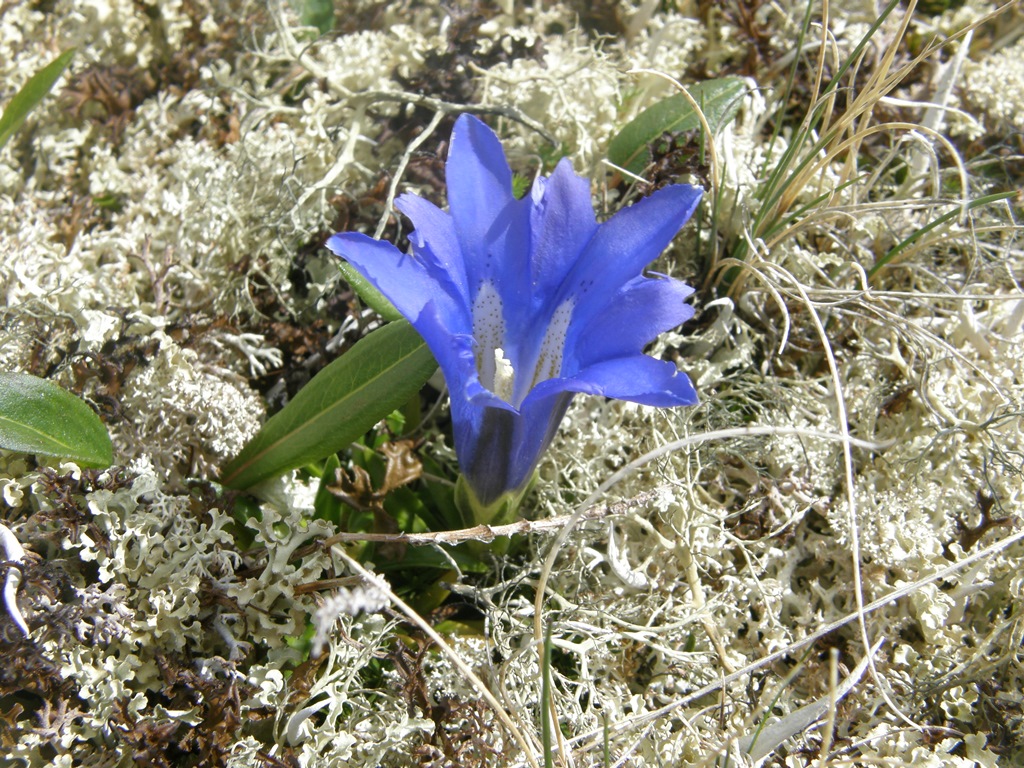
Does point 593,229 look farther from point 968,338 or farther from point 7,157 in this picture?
point 7,157

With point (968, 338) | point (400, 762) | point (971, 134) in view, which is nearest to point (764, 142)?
point (971, 134)

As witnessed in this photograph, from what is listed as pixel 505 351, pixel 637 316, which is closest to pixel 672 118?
pixel 505 351

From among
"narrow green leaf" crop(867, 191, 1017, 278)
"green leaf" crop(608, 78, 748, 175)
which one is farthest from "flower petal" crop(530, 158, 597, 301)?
"narrow green leaf" crop(867, 191, 1017, 278)

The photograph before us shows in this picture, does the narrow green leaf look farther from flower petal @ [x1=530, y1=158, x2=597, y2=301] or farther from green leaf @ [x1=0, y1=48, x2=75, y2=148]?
green leaf @ [x1=0, y1=48, x2=75, y2=148]

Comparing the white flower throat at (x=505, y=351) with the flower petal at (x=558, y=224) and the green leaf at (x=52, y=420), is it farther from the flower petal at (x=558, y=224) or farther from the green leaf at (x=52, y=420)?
the green leaf at (x=52, y=420)

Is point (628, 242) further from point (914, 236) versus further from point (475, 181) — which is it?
point (914, 236)

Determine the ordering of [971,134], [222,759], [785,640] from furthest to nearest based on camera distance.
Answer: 1. [971,134]
2. [785,640]
3. [222,759]
